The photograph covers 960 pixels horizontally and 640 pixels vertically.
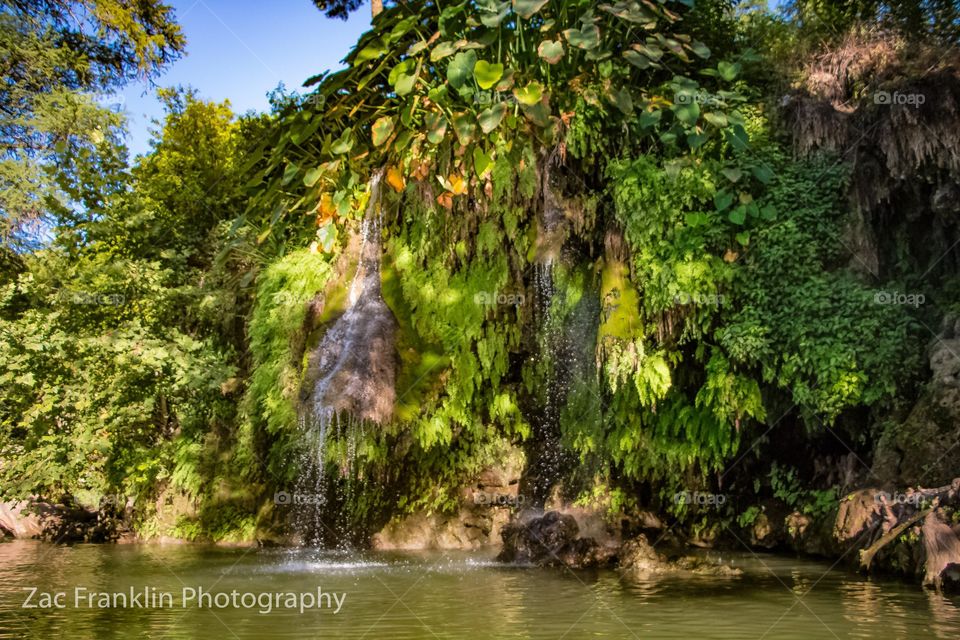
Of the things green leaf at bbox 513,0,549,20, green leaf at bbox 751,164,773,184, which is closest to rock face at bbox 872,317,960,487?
green leaf at bbox 751,164,773,184

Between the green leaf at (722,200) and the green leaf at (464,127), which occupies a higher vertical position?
the green leaf at (464,127)

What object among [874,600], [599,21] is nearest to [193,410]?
[599,21]

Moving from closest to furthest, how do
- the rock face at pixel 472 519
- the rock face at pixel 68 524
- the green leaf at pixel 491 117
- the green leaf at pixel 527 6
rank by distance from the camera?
1. the green leaf at pixel 527 6
2. the green leaf at pixel 491 117
3. the rock face at pixel 472 519
4. the rock face at pixel 68 524

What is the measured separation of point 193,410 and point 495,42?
7.85 metres

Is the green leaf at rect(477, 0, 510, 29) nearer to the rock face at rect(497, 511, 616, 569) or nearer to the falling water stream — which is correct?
the falling water stream

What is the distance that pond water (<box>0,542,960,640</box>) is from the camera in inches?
198

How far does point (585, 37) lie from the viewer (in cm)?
824

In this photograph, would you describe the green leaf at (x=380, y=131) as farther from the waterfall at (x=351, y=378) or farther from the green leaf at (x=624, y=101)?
the green leaf at (x=624, y=101)

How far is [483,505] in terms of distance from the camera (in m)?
10.9

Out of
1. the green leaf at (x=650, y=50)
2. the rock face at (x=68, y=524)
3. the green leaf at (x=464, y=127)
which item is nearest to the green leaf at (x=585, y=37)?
the green leaf at (x=650, y=50)

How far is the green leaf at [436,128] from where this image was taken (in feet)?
28.3

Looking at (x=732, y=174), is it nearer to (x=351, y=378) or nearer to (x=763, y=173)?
(x=763, y=173)

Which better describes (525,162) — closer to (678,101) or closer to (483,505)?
(678,101)

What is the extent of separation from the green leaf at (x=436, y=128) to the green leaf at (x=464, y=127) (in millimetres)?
151
